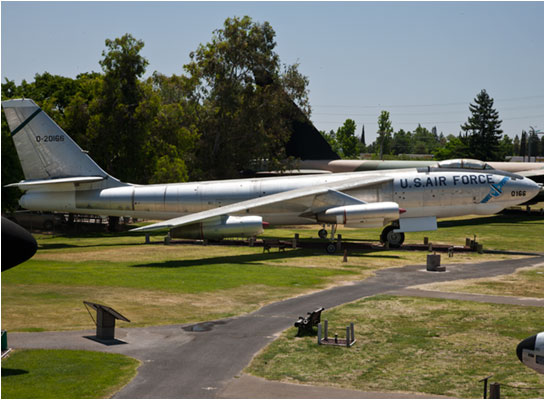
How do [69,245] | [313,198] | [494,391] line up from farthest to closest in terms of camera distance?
[69,245] < [313,198] < [494,391]

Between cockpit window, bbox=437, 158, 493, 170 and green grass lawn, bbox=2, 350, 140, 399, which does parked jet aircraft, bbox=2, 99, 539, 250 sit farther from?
green grass lawn, bbox=2, 350, 140, 399

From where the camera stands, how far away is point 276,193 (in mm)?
42625

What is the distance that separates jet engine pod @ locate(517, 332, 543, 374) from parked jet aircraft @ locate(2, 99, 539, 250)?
26.5 meters

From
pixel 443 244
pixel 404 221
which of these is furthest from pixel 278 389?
pixel 443 244

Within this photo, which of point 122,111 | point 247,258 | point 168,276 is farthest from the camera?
point 122,111

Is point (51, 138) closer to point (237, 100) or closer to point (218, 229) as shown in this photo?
point (218, 229)

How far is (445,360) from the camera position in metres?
19.0

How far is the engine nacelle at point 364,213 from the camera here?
3866 cm

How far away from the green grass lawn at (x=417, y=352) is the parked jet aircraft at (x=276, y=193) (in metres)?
14.9

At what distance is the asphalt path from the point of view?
659 inches

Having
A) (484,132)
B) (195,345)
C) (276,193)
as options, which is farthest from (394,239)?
(484,132)

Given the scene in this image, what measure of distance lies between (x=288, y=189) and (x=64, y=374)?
2671 centimetres

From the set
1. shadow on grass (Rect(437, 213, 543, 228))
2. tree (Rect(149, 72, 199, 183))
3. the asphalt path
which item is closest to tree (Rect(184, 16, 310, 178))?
tree (Rect(149, 72, 199, 183))

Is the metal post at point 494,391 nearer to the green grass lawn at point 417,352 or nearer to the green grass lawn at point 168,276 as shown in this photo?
the green grass lawn at point 417,352
